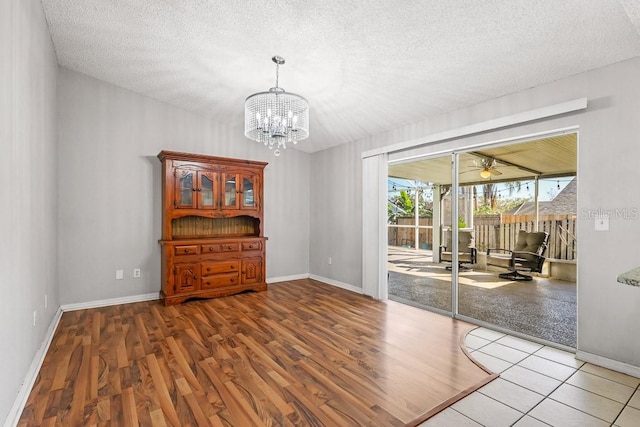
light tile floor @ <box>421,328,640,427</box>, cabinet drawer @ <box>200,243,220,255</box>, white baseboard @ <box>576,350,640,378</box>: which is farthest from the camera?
cabinet drawer @ <box>200,243,220,255</box>

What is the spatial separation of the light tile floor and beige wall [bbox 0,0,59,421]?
→ 98.1 inches

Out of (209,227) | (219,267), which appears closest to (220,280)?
(219,267)

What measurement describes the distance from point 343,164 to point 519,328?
10.6 feet

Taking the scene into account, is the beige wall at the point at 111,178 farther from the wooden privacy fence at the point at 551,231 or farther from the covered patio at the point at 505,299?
the wooden privacy fence at the point at 551,231

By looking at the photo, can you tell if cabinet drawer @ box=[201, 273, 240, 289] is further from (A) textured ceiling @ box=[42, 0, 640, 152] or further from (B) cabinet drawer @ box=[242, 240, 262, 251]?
(A) textured ceiling @ box=[42, 0, 640, 152]

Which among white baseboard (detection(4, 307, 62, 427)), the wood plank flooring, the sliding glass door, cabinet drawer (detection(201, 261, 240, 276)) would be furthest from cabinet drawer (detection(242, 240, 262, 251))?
white baseboard (detection(4, 307, 62, 427))

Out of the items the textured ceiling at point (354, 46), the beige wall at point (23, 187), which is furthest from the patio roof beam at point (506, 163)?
the beige wall at point (23, 187)

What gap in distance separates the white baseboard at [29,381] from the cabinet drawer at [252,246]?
227 cm

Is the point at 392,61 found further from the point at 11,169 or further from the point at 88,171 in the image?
the point at 88,171

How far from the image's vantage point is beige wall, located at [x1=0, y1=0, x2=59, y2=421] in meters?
1.67

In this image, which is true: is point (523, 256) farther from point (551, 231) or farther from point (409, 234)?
point (409, 234)

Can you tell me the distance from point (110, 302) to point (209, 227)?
1.57 m

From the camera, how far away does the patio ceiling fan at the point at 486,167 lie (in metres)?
3.43

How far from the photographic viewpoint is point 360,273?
4719mm
